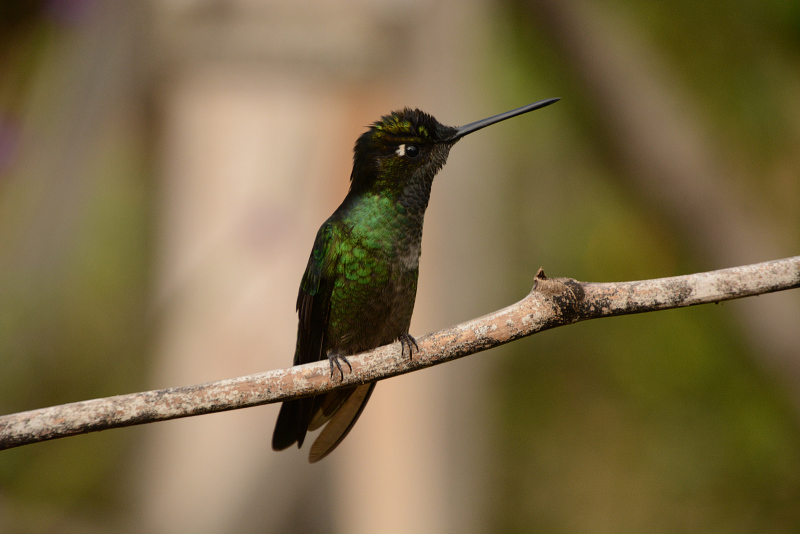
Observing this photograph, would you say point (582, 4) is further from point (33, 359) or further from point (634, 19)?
point (33, 359)

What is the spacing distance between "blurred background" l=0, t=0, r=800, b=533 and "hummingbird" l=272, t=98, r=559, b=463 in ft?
4.50

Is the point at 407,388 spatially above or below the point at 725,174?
below

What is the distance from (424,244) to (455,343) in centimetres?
236

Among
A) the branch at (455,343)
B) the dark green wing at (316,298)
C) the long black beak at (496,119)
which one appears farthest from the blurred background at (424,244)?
the branch at (455,343)

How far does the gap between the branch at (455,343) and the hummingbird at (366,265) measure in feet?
1.18

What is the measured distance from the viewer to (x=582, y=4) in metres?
4.34

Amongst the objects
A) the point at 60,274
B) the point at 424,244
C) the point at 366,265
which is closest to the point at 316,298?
the point at 366,265

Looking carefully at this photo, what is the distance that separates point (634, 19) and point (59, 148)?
3897 millimetres

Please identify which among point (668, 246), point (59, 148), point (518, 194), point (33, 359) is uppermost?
point (59, 148)

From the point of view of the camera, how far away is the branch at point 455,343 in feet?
4.26

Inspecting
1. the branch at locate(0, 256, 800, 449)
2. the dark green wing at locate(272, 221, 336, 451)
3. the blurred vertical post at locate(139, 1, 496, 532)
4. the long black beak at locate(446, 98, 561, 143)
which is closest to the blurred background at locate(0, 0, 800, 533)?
the blurred vertical post at locate(139, 1, 496, 532)

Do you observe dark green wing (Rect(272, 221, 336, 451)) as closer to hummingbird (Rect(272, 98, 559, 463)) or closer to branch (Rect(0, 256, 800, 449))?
hummingbird (Rect(272, 98, 559, 463))

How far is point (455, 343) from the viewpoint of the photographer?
1511 mm

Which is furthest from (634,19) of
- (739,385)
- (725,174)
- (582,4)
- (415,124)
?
(415,124)
